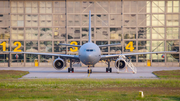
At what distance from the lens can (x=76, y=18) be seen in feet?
203

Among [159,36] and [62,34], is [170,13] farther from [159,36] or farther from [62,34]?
[62,34]

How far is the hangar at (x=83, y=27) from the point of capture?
6175 cm

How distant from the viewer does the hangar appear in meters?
61.8

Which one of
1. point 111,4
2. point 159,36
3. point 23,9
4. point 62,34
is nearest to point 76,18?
point 62,34

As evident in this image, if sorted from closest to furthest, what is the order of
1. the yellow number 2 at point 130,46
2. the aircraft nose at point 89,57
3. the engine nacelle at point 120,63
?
the aircraft nose at point 89,57 → the engine nacelle at point 120,63 → the yellow number 2 at point 130,46

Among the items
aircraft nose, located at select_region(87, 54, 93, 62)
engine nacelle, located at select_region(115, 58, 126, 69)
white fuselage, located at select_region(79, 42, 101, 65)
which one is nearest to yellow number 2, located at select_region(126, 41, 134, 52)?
engine nacelle, located at select_region(115, 58, 126, 69)

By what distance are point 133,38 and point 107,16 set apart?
8.23 metres

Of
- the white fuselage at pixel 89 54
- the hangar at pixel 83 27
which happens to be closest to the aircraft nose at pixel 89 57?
the white fuselage at pixel 89 54

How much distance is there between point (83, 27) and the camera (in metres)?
61.8

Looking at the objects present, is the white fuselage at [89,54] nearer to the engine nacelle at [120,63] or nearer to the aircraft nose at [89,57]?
the aircraft nose at [89,57]

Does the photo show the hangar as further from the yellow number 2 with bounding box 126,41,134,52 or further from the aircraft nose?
the aircraft nose

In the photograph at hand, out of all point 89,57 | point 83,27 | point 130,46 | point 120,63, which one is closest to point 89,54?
point 89,57

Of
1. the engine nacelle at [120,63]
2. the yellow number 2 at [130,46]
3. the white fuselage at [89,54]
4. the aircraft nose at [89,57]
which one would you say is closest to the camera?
the aircraft nose at [89,57]

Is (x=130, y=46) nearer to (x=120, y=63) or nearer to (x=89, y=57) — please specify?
(x=120, y=63)
